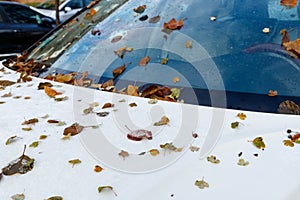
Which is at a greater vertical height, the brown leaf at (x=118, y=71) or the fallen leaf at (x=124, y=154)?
the brown leaf at (x=118, y=71)

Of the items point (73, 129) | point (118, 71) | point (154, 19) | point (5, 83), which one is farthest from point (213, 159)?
point (5, 83)

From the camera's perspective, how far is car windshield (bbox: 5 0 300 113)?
146cm

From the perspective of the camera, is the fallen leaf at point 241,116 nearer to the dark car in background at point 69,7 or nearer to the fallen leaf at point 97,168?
the fallen leaf at point 97,168

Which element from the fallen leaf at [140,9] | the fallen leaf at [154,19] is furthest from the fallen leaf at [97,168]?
the fallen leaf at [140,9]

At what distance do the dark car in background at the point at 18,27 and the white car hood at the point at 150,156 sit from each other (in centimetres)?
548

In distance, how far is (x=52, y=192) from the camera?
99 cm

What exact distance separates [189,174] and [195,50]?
30.2 inches

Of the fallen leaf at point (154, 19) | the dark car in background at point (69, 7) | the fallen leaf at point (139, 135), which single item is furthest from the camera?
the dark car in background at point (69, 7)

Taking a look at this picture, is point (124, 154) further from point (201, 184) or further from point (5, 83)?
point (5, 83)

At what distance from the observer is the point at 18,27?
6.89 metres

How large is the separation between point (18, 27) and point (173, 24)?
572 cm

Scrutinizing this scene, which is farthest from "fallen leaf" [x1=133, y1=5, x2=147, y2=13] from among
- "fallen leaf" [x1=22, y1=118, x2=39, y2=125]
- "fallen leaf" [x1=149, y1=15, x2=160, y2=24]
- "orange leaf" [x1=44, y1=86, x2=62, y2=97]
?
"fallen leaf" [x1=22, y1=118, x2=39, y2=125]

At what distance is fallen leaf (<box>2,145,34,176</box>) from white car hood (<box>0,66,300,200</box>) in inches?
0.7

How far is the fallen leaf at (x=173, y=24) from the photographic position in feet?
5.95
